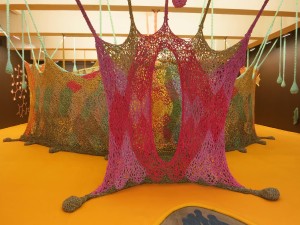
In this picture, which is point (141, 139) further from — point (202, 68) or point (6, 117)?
point (6, 117)

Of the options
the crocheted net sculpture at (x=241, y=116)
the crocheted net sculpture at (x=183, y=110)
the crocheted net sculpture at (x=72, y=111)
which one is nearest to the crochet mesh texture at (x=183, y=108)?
the crocheted net sculpture at (x=183, y=110)

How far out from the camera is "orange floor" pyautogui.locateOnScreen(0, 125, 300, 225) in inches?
47.3

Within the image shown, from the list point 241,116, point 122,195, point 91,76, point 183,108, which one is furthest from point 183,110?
point 241,116

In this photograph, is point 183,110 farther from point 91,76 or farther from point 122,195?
point 91,76

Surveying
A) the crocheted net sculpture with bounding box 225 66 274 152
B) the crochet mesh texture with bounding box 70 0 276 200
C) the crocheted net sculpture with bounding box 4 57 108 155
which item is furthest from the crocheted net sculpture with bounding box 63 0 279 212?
the crocheted net sculpture with bounding box 225 66 274 152

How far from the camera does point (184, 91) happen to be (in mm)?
1520

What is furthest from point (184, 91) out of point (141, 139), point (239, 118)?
point (239, 118)

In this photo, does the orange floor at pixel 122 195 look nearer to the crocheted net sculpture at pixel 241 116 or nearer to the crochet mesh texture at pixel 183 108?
the crochet mesh texture at pixel 183 108

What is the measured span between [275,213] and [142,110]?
33.8 inches

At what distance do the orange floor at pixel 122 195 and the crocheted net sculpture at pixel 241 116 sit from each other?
346 mm

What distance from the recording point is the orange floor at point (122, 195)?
3.94 ft

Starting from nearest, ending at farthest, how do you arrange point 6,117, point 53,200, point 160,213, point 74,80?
point 160,213 < point 53,200 < point 74,80 < point 6,117

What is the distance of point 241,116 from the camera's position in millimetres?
2654

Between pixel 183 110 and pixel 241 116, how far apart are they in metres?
1.33
